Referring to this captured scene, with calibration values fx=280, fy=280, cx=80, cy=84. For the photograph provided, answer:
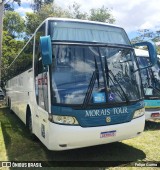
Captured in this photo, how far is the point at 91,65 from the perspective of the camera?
6.09 metres

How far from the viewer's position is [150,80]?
1030 cm

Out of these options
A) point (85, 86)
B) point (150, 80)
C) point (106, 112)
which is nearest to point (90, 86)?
point (85, 86)

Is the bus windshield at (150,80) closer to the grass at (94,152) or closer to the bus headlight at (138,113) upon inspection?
the grass at (94,152)

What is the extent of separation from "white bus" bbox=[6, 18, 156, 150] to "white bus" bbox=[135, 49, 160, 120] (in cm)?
330

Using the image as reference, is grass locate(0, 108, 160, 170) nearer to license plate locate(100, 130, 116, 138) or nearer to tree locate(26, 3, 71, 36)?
license plate locate(100, 130, 116, 138)

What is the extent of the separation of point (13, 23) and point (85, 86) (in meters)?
38.4

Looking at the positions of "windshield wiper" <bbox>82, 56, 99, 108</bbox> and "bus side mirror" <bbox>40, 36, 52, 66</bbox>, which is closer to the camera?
"bus side mirror" <bbox>40, 36, 52, 66</bbox>

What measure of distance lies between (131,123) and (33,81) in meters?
2.85

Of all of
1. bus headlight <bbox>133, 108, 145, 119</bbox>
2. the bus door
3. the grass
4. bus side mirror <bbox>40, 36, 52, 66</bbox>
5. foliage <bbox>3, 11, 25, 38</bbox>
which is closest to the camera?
bus side mirror <bbox>40, 36, 52, 66</bbox>

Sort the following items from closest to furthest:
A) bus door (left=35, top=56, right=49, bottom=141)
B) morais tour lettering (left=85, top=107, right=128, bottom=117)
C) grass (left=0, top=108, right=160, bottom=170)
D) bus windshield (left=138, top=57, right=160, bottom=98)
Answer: morais tour lettering (left=85, top=107, right=128, bottom=117) → bus door (left=35, top=56, right=49, bottom=141) → grass (left=0, top=108, right=160, bottom=170) → bus windshield (left=138, top=57, right=160, bottom=98)

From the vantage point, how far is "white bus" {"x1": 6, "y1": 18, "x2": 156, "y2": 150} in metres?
5.63

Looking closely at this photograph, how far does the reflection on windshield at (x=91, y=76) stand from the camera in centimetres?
576

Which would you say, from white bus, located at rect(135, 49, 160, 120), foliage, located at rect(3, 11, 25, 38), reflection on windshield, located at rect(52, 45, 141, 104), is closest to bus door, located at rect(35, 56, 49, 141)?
reflection on windshield, located at rect(52, 45, 141, 104)

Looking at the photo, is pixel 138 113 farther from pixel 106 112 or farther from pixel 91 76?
pixel 91 76
